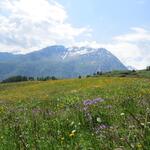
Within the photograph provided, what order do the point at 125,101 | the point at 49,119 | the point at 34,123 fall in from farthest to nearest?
the point at 125,101
the point at 49,119
the point at 34,123

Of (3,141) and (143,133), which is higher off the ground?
(143,133)

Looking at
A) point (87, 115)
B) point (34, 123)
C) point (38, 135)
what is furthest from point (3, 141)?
point (87, 115)

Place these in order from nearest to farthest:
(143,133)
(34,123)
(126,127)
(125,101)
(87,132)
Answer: (143,133)
(126,127)
(87,132)
(34,123)
(125,101)

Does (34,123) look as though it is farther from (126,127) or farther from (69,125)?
(126,127)

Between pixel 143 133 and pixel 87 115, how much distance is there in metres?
4.15

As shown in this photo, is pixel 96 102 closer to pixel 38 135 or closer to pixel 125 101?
pixel 125 101

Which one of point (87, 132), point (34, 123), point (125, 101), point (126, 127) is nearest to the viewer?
point (126, 127)

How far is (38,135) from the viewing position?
8477 millimetres

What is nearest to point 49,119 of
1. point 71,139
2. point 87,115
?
point 87,115

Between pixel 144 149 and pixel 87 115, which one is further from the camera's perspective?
pixel 87 115

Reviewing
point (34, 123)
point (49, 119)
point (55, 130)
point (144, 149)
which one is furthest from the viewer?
point (49, 119)

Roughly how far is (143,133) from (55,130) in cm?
382

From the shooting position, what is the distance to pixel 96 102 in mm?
12289

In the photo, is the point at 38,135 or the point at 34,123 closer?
the point at 38,135
